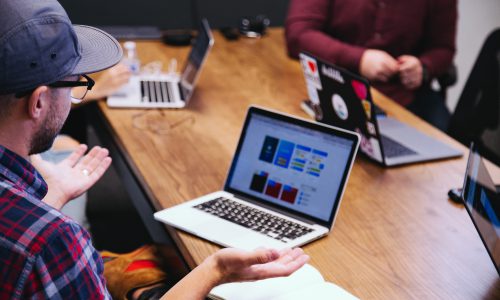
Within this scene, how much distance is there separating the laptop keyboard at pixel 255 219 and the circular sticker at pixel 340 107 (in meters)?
0.49

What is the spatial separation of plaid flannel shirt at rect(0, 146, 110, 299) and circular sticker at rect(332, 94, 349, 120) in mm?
1021

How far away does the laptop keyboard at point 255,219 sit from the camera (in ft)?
4.75

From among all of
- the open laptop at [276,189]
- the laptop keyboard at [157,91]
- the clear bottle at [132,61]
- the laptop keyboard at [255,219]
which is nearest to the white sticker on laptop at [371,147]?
the open laptop at [276,189]

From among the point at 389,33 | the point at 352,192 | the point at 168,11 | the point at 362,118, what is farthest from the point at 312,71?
the point at 168,11

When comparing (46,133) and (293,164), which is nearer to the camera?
(46,133)

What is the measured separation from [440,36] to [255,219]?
165cm

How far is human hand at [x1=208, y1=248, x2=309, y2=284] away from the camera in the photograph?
3.79 ft

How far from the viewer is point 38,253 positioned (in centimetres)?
95

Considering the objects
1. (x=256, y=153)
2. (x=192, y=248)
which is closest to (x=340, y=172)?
(x=256, y=153)

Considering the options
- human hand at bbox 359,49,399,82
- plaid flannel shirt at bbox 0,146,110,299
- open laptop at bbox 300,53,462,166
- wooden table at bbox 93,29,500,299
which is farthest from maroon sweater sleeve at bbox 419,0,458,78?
plaid flannel shirt at bbox 0,146,110,299

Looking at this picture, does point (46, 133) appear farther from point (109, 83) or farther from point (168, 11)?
point (168, 11)

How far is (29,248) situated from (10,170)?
0.61 ft

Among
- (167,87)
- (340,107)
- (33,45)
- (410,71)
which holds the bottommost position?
(167,87)

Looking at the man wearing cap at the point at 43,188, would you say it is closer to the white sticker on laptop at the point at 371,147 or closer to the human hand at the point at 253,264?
the human hand at the point at 253,264
